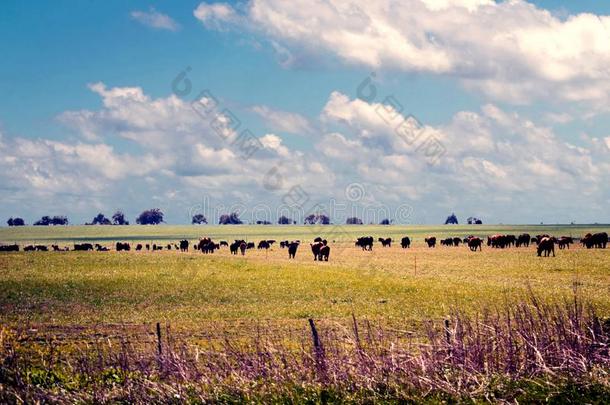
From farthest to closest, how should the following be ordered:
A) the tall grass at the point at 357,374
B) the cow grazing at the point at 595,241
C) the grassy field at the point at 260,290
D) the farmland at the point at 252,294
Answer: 1. the cow grazing at the point at 595,241
2. the grassy field at the point at 260,290
3. the farmland at the point at 252,294
4. the tall grass at the point at 357,374

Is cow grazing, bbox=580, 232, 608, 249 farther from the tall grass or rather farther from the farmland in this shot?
the tall grass

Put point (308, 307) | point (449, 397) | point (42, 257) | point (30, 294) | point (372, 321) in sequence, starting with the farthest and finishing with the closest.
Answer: point (42, 257)
point (30, 294)
point (308, 307)
point (372, 321)
point (449, 397)

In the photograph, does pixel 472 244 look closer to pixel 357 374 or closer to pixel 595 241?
pixel 595 241

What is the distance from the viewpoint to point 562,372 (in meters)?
12.3

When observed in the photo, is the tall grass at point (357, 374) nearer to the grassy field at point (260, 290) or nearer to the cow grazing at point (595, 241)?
the grassy field at point (260, 290)

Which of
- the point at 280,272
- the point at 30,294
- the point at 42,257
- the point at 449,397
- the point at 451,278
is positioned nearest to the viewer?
the point at 449,397

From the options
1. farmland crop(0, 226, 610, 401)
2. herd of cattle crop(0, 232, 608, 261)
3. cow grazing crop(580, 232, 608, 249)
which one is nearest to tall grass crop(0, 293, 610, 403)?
farmland crop(0, 226, 610, 401)

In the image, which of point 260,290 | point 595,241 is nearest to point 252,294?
point 260,290

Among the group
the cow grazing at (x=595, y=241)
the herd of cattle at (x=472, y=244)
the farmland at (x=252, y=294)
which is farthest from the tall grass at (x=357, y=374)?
the cow grazing at (x=595, y=241)

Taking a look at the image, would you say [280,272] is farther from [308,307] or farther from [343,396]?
[343,396]

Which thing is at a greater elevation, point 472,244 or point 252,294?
point 472,244

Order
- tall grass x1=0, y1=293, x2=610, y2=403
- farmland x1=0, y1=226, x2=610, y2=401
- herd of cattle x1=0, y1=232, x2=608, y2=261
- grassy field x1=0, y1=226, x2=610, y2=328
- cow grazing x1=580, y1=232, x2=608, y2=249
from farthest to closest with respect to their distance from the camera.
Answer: cow grazing x1=580, y1=232, x2=608, y2=249
herd of cattle x1=0, y1=232, x2=608, y2=261
grassy field x1=0, y1=226, x2=610, y2=328
farmland x1=0, y1=226, x2=610, y2=401
tall grass x1=0, y1=293, x2=610, y2=403

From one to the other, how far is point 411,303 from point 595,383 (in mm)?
19565

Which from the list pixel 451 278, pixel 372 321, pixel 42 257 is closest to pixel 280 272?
pixel 451 278
